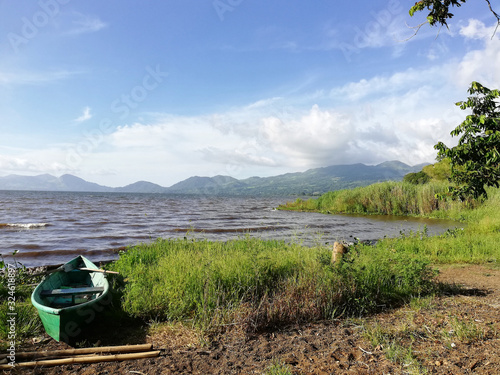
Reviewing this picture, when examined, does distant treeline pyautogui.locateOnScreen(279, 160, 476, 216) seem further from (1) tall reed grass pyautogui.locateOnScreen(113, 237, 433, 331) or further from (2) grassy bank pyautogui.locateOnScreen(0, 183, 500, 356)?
(2) grassy bank pyautogui.locateOnScreen(0, 183, 500, 356)

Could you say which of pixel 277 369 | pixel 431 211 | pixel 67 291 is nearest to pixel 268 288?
pixel 277 369

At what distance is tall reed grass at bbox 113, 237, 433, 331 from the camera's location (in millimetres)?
5645

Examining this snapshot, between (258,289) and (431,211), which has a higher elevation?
(431,211)

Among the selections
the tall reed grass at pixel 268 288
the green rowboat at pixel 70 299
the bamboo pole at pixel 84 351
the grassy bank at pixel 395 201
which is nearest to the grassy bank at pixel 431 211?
the grassy bank at pixel 395 201

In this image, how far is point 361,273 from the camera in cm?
661

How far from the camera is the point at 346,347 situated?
15.0 ft

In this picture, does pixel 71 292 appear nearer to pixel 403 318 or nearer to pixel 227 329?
pixel 227 329

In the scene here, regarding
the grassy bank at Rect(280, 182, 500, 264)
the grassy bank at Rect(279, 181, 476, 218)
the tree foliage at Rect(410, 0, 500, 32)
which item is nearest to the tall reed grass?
the grassy bank at Rect(280, 182, 500, 264)

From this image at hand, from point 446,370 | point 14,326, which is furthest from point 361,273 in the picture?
point 14,326

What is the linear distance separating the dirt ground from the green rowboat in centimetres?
32

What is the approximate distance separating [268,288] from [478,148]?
443cm

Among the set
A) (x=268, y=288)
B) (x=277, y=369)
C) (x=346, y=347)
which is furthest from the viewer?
(x=268, y=288)

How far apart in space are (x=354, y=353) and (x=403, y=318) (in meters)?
1.67

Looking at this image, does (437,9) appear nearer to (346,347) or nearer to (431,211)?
(346,347)
